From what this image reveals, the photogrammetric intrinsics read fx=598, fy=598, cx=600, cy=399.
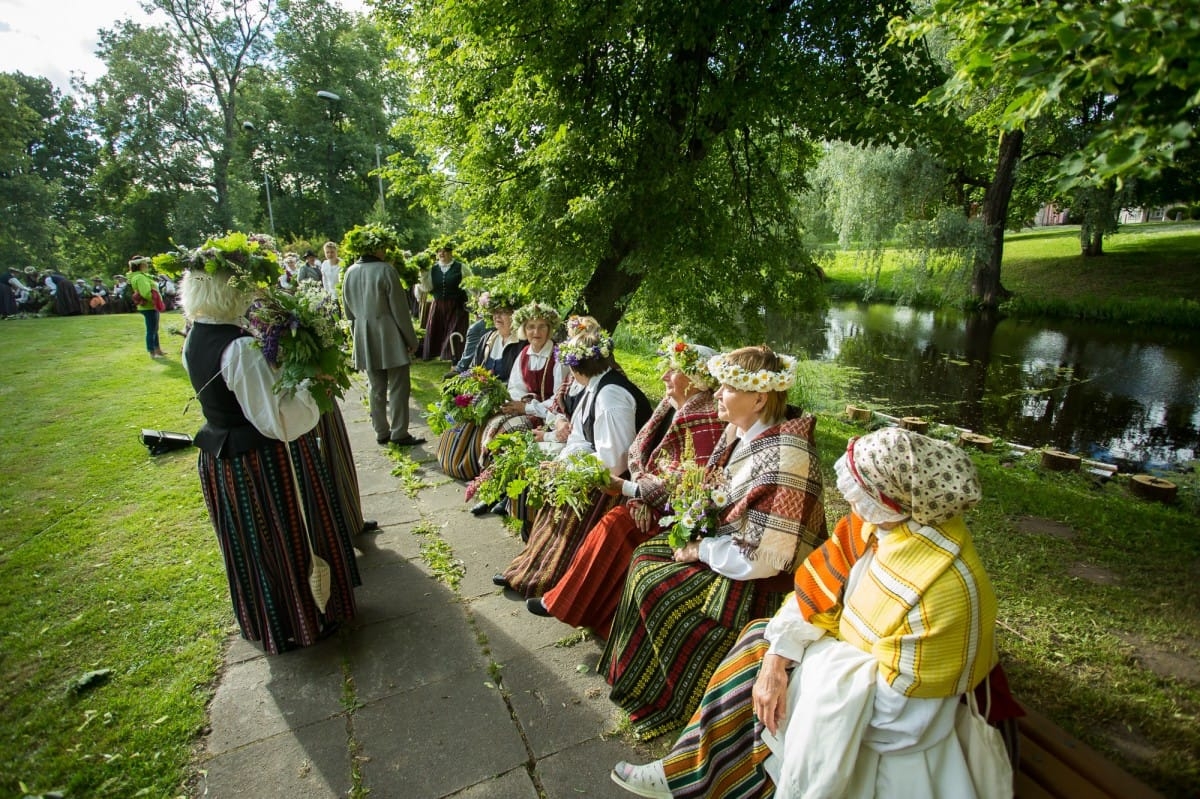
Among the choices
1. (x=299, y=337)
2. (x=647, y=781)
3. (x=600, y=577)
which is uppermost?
(x=299, y=337)

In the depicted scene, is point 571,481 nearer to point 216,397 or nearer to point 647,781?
point 647,781

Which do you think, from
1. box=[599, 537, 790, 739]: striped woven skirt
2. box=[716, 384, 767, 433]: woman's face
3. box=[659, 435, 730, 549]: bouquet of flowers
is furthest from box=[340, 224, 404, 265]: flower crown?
box=[599, 537, 790, 739]: striped woven skirt

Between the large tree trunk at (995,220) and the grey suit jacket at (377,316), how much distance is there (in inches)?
632

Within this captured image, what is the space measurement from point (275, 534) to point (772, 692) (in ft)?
7.63

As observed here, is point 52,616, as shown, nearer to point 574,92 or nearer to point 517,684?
point 517,684

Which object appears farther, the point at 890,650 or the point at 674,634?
the point at 674,634

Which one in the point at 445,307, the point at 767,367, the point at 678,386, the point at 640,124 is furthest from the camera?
the point at 445,307

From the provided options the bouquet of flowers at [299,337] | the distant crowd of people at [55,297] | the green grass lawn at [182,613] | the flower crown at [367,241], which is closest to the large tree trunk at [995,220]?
the green grass lawn at [182,613]

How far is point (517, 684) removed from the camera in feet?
9.03

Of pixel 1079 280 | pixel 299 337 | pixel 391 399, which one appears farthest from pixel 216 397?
pixel 1079 280

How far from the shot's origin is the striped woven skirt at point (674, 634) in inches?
93.7

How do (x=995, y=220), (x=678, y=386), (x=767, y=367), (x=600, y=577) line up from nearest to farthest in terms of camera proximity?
(x=767, y=367) < (x=600, y=577) < (x=678, y=386) < (x=995, y=220)

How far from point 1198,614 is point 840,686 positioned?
2867 millimetres

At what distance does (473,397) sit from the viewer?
4.85m
